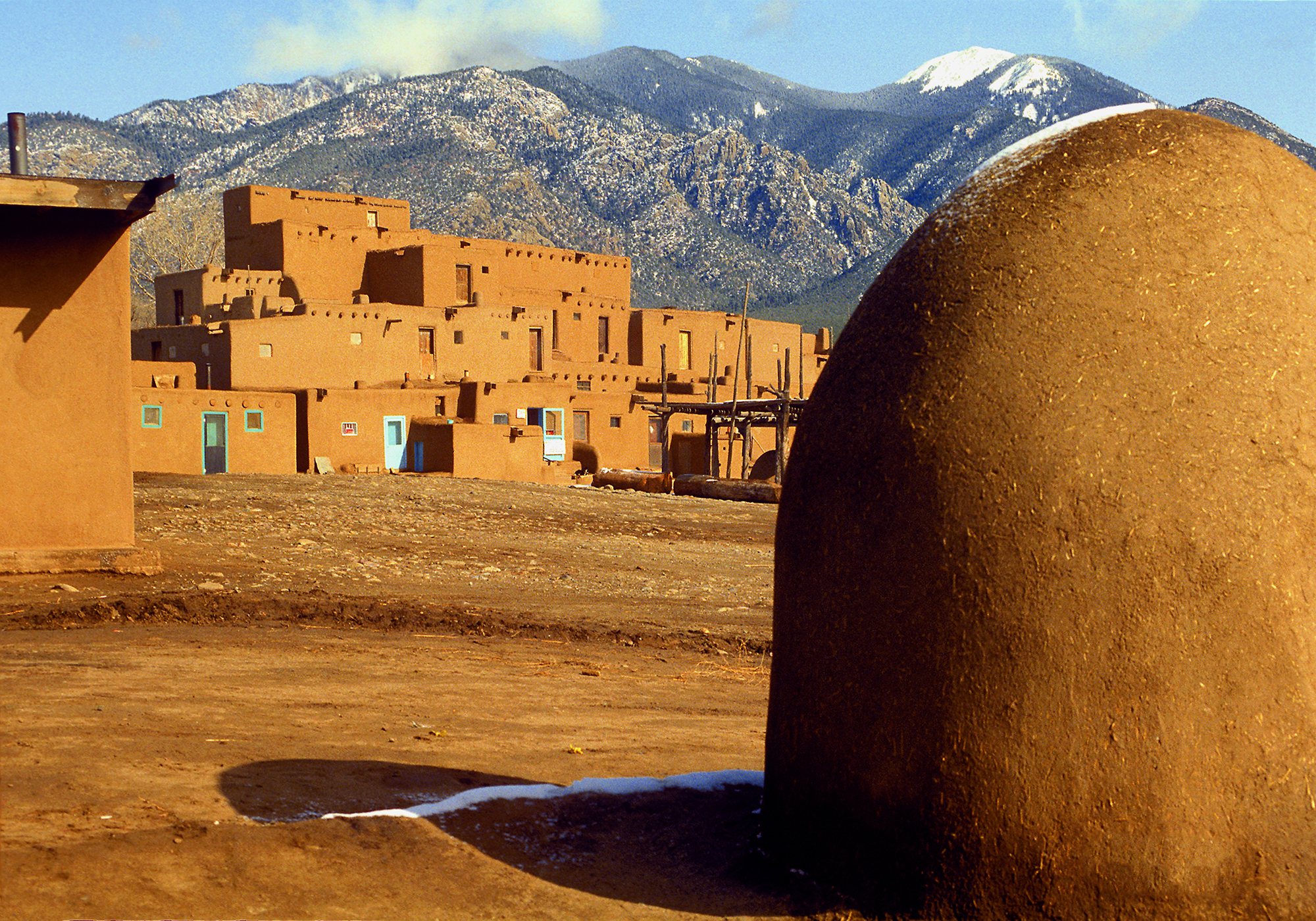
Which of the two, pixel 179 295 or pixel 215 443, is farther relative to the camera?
pixel 179 295

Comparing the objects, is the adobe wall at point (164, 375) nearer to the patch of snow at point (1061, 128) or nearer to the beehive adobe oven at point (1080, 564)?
the patch of snow at point (1061, 128)

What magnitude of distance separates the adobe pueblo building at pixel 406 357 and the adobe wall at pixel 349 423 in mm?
38

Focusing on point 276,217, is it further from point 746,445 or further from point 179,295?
point 746,445

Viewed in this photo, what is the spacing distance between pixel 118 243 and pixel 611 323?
32.8 metres

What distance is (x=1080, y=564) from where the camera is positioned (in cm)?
383

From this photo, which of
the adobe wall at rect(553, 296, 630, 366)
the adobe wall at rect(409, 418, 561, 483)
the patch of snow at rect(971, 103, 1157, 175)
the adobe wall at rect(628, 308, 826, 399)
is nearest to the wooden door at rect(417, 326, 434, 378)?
the adobe wall at rect(409, 418, 561, 483)

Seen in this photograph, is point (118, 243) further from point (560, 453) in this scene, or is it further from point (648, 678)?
point (560, 453)

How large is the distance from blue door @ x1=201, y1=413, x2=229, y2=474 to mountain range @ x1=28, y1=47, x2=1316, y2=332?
7224cm

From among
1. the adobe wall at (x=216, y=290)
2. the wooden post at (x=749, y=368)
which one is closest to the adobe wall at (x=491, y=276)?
the adobe wall at (x=216, y=290)

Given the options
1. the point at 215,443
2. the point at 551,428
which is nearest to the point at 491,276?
the point at 551,428

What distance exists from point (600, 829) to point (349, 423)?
2434 centimetres

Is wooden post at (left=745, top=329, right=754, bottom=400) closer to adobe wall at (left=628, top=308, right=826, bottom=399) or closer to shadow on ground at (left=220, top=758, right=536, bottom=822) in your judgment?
adobe wall at (left=628, top=308, right=826, bottom=399)

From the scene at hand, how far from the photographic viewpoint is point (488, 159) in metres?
119

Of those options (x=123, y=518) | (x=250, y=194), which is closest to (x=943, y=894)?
(x=123, y=518)
